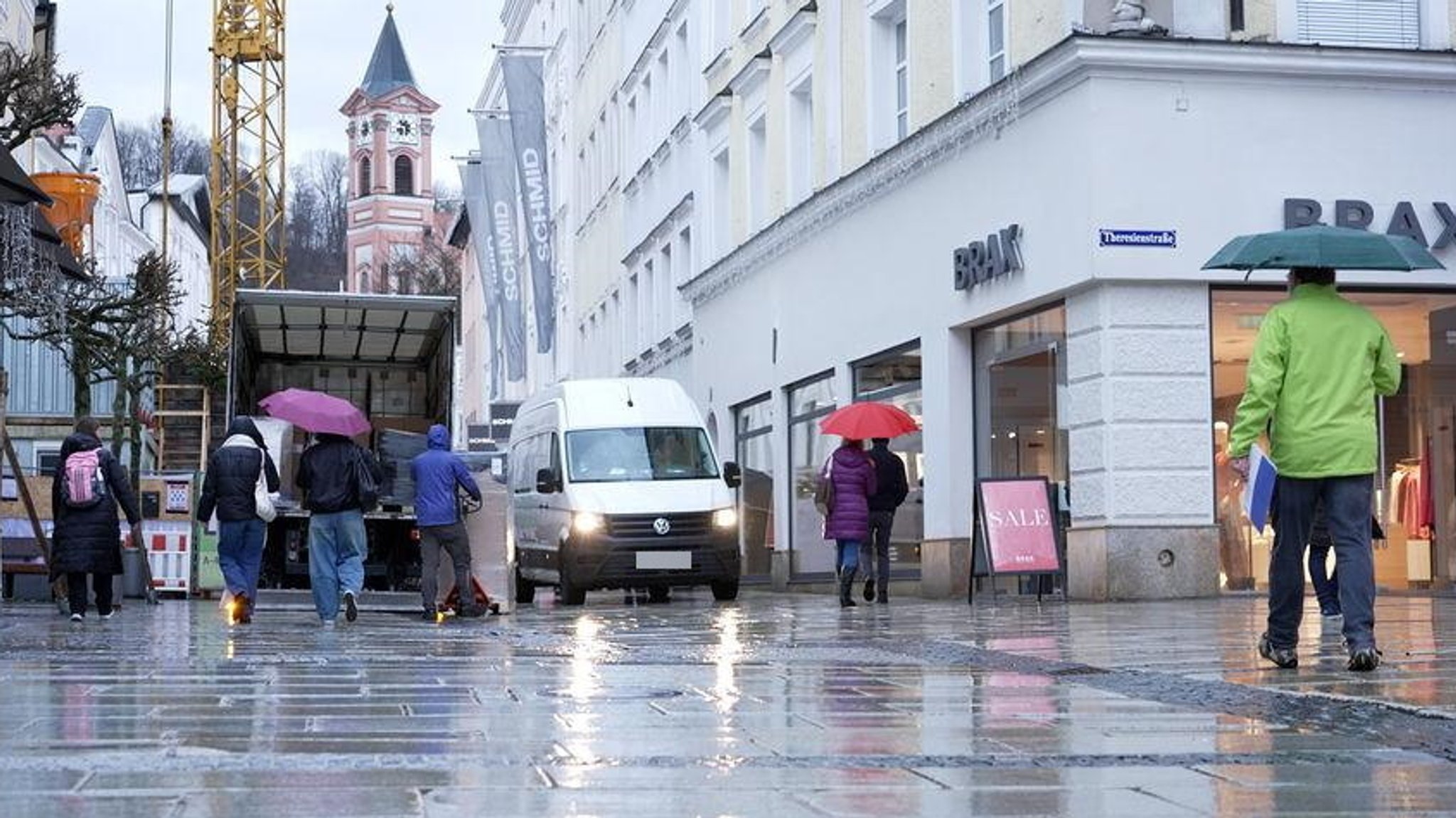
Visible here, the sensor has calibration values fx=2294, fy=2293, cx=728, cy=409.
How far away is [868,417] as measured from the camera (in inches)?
873

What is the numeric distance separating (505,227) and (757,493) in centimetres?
1525

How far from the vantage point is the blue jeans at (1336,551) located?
10016mm

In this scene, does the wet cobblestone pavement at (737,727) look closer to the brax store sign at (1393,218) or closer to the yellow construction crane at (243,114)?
the brax store sign at (1393,218)

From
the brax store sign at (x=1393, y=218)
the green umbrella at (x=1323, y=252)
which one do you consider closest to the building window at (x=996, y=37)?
the brax store sign at (x=1393, y=218)

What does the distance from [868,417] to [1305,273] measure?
38.6ft

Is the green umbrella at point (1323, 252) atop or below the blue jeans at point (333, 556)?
atop

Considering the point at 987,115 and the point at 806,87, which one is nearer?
the point at 987,115

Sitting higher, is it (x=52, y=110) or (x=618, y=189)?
(x=618, y=189)

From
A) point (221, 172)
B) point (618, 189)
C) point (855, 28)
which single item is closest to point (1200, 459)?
point (855, 28)

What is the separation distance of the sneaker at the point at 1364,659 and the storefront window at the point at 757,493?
22.5m

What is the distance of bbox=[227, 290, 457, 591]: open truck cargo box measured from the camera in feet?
74.7

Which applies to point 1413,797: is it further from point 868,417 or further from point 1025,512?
point 868,417

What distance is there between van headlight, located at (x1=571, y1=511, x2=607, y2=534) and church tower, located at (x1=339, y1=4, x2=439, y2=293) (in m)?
115

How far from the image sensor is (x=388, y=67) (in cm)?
15025
